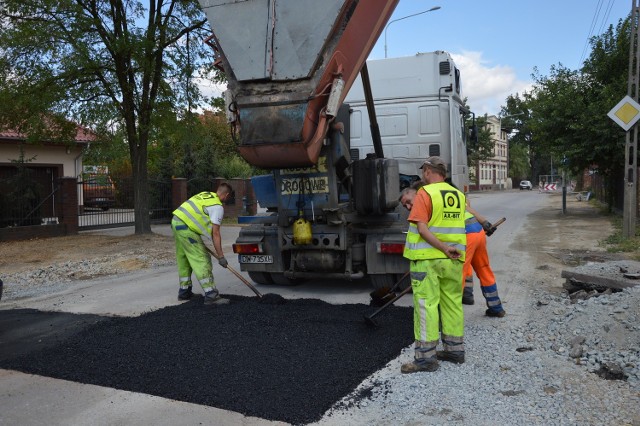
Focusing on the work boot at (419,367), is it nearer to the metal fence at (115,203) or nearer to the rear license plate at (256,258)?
the rear license plate at (256,258)

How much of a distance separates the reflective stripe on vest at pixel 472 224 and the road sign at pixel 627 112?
708 cm

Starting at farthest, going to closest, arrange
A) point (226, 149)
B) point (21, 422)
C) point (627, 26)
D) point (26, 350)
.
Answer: point (226, 149), point (627, 26), point (26, 350), point (21, 422)

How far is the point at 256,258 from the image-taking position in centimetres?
749

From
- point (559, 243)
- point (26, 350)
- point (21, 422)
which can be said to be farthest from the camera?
point (559, 243)

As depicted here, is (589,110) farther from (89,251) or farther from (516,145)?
(516,145)

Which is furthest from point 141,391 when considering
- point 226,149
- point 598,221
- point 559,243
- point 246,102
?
point 226,149

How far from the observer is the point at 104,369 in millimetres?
4500

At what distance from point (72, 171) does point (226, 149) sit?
43.3 ft

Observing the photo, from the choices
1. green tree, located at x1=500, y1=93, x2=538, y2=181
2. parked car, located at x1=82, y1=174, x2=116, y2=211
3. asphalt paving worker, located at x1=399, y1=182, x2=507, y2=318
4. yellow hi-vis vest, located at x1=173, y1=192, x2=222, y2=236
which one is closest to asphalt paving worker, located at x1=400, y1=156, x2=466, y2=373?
asphalt paving worker, located at x1=399, y1=182, x2=507, y2=318

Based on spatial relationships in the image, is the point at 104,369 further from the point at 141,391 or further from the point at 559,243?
the point at 559,243

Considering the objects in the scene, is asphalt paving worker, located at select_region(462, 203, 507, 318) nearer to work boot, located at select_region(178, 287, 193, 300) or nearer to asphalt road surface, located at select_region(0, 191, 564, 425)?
asphalt road surface, located at select_region(0, 191, 564, 425)

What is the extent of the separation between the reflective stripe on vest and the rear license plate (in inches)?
109

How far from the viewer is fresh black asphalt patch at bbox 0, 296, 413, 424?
3.92 meters

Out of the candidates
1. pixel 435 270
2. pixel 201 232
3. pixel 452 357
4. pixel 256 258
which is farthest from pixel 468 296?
pixel 201 232
